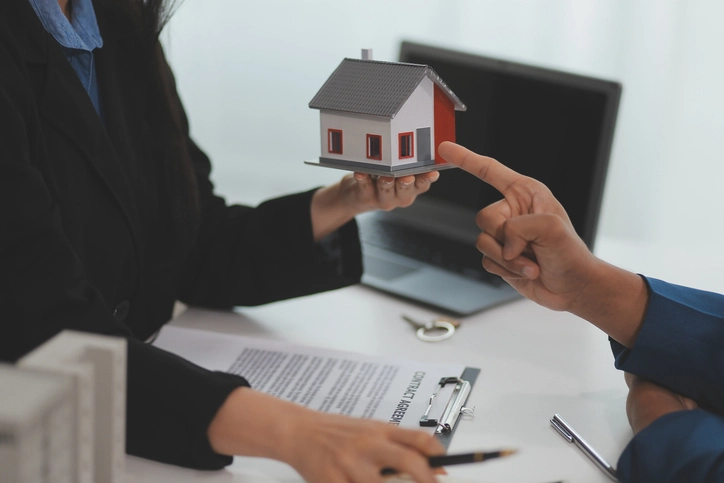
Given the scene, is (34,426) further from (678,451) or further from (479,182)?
(479,182)

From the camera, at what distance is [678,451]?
29.0 inches

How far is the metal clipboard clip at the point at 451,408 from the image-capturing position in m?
0.86

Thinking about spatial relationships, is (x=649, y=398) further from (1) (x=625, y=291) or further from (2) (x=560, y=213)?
(2) (x=560, y=213)

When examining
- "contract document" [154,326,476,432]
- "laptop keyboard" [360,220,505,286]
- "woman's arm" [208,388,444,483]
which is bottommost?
"laptop keyboard" [360,220,505,286]

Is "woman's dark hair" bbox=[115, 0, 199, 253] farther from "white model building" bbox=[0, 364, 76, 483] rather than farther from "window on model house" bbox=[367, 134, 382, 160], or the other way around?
"white model building" bbox=[0, 364, 76, 483]

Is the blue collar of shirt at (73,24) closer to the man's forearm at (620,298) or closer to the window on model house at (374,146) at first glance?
the window on model house at (374,146)

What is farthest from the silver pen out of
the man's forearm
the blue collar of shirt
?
the blue collar of shirt

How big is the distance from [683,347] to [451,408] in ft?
0.85

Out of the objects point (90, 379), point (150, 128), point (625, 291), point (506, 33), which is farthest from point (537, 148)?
point (90, 379)

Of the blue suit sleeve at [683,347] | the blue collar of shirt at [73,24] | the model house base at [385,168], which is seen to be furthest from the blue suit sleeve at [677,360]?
the blue collar of shirt at [73,24]

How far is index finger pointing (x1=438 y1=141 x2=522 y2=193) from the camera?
93 cm

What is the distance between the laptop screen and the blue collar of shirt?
2.16ft

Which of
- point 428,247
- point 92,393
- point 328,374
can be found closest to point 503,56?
point 428,247

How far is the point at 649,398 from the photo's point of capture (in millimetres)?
856
